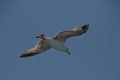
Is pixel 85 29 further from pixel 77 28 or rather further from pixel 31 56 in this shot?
pixel 31 56

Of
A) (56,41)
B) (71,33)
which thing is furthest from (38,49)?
(71,33)

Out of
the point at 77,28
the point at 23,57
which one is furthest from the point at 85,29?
the point at 23,57

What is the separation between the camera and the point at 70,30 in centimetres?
2152

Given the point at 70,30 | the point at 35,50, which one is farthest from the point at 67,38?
the point at 35,50

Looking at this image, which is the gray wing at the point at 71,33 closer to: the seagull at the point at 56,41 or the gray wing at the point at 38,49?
the seagull at the point at 56,41

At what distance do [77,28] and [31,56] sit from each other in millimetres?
2643

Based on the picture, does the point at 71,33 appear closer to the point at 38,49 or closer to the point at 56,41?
the point at 56,41

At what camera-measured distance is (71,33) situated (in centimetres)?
2145

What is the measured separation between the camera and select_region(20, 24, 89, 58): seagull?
69.3 feet

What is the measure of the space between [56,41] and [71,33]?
0.88m

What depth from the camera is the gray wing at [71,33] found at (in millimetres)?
21094

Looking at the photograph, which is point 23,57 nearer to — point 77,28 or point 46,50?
point 46,50

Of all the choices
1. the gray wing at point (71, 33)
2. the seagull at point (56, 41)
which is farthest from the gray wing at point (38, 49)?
the gray wing at point (71, 33)

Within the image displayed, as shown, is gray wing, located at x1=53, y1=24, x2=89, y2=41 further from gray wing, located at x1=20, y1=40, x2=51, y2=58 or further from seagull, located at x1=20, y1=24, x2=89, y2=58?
gray wing, located at x1=20, y1=40, x2=51, y2=58
